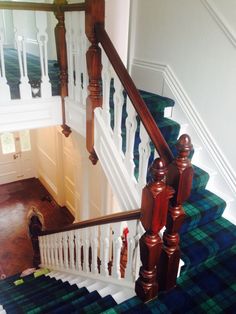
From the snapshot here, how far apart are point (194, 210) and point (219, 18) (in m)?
1.46

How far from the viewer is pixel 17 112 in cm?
252

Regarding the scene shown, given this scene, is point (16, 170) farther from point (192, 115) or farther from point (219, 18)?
point (219, 18)

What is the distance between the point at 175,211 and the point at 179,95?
143 cm

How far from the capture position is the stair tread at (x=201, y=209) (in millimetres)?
2045

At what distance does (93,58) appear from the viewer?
2.07 m

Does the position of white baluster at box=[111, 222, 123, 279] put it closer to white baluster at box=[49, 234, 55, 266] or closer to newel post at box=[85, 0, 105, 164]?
newel post at box=[85, 0, 105, 164]

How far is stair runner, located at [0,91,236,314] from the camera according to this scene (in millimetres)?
1637

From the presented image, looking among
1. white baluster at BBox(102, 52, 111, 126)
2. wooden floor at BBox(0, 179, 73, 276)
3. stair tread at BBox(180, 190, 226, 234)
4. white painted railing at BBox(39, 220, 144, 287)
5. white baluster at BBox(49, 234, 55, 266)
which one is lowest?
wooden floor at BBox(0, 179, 73, 276)

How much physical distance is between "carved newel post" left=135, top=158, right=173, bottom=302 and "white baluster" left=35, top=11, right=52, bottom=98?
62.2 inches

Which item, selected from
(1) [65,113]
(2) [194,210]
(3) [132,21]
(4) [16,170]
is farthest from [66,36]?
(4) [16,170]

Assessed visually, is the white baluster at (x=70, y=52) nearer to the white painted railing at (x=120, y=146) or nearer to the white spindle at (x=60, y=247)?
the white painted railing at (x=120, y=146)

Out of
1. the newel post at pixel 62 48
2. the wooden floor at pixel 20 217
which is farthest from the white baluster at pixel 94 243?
the wooden floor at pixel 20 217

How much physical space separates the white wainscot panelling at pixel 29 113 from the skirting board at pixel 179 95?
946mm

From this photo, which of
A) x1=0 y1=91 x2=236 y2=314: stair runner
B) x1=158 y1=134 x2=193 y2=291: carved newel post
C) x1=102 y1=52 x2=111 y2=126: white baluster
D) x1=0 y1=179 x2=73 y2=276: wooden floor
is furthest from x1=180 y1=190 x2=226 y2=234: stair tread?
x1=0 y1=179 x2=73 y2=276: wooden floor
